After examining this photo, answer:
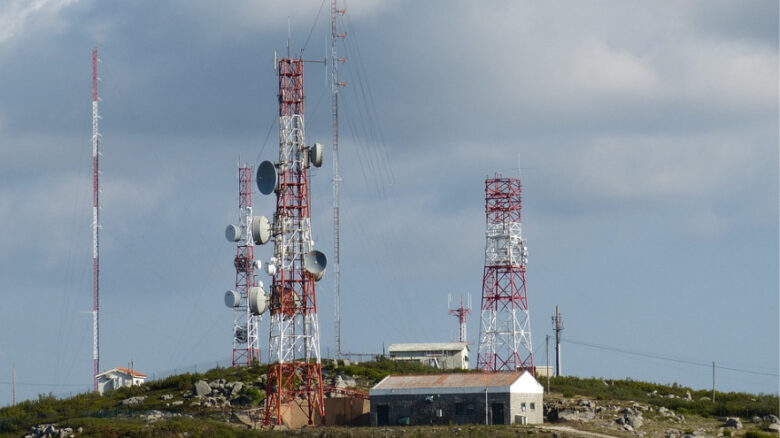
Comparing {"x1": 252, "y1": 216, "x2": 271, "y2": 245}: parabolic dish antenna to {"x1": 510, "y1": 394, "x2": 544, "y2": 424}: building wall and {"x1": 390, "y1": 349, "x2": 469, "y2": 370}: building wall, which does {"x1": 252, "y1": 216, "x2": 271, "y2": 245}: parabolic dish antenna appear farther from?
{"x1": 390, "y1": 349, "x2": 469, "y2": 370}: building wall

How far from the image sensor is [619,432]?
6938cm

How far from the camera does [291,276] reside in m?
72.2

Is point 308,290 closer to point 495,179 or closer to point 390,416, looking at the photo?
Result: point 390,416

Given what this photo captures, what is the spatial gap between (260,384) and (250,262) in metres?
15.3

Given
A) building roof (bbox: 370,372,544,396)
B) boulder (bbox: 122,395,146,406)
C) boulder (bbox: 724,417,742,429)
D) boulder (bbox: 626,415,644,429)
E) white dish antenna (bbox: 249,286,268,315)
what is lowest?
boulder (bbox: 724,417,742,429)

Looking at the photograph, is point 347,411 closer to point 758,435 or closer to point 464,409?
point 464,409

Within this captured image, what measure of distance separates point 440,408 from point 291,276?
413 inches

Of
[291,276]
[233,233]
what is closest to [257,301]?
[291,276]

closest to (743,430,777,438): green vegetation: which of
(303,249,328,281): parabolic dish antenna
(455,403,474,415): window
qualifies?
(455,403,474,415): window

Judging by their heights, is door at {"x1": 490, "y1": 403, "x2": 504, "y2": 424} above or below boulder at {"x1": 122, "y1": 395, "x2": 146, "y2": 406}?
above

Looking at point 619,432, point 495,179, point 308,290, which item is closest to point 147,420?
point 308,290

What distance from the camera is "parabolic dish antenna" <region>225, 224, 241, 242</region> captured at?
96062 millimetres

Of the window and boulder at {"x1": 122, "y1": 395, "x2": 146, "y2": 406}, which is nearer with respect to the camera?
the window

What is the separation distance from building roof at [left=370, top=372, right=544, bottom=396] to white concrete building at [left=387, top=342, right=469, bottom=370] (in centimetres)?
2561
